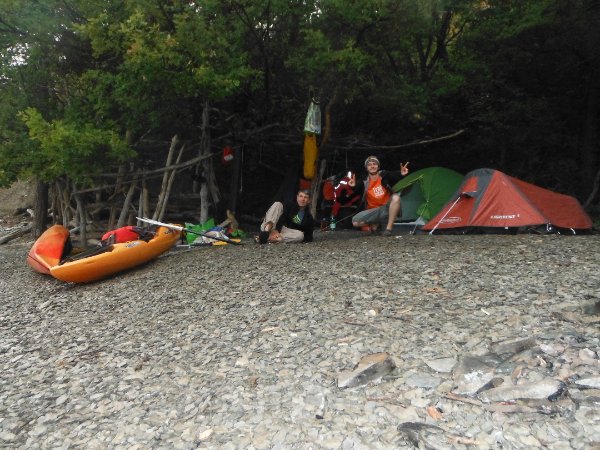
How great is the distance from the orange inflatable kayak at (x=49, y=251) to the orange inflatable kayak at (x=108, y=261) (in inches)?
19.2

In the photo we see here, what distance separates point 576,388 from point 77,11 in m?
8.20

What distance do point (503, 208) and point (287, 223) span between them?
345 cm

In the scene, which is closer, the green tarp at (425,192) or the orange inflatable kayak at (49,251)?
the orange inflatable kayak at (49,251)

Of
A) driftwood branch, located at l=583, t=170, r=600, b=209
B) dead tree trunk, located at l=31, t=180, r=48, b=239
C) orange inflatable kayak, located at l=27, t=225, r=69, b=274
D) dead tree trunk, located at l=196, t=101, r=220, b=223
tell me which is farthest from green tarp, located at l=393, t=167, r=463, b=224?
dead tree trunk, located at l=31, t=180, r=48, b=239

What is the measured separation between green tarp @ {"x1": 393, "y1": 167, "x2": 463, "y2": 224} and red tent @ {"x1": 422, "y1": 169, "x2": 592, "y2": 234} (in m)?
1.27

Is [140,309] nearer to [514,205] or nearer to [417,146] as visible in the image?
[514,205]

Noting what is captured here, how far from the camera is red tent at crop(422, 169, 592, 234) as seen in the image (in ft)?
26.8

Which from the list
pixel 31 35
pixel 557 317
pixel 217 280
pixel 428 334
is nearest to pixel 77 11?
pixel 31 35

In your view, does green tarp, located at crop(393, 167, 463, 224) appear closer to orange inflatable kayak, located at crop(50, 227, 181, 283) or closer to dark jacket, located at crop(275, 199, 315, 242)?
dark jacket, located at crop(275, 199, 315, 242)

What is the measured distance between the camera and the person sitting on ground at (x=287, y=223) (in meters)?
8.34

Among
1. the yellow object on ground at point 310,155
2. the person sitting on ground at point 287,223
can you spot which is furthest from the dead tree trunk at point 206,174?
the person sitting on ground at point 287,223

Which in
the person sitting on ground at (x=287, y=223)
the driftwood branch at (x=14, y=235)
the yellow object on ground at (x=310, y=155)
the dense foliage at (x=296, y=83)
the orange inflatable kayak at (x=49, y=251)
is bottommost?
the driftwood branch at (x=14, y=235)

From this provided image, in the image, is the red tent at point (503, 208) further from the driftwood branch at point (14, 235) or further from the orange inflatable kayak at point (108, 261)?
the driftwood branch at point (14, 235)

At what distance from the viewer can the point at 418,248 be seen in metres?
6.81
